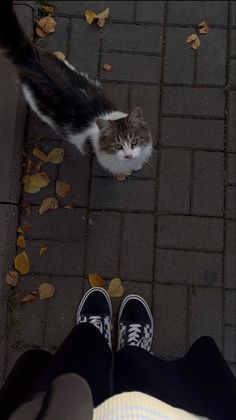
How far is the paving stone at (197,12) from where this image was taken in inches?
138

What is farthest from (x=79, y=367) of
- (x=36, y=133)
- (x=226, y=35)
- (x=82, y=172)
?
(x=226, y=35)

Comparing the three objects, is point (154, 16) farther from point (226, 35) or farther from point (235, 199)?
point (235, 199)

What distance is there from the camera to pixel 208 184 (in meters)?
3.24

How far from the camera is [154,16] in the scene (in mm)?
3514

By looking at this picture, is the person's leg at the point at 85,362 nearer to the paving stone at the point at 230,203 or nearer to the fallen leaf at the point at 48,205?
the fallen leaf at the point at 48,205

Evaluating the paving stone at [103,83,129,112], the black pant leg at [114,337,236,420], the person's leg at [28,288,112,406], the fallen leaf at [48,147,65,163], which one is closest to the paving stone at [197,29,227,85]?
the paving stone at [103,83,129,112]

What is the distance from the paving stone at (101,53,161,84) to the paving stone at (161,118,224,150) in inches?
14.6

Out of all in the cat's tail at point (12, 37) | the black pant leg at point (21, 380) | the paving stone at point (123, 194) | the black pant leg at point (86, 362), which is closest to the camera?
the black pant leg at point (21, 380)

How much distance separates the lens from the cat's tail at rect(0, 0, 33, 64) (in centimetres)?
258

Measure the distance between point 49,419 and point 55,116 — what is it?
1859 mm

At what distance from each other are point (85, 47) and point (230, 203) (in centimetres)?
159

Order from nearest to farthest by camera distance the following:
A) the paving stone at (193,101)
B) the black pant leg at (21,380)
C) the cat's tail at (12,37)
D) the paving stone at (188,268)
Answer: the black pant leg at (21,380) → the cat's tail at (12,37) → the paving stone at (188,268) → the paving stone at (193,101)

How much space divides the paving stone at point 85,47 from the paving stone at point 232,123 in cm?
102

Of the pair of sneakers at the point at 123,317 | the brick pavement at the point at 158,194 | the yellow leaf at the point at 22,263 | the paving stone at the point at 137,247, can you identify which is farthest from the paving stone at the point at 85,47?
the pair of sneakers at the point at 123,317
